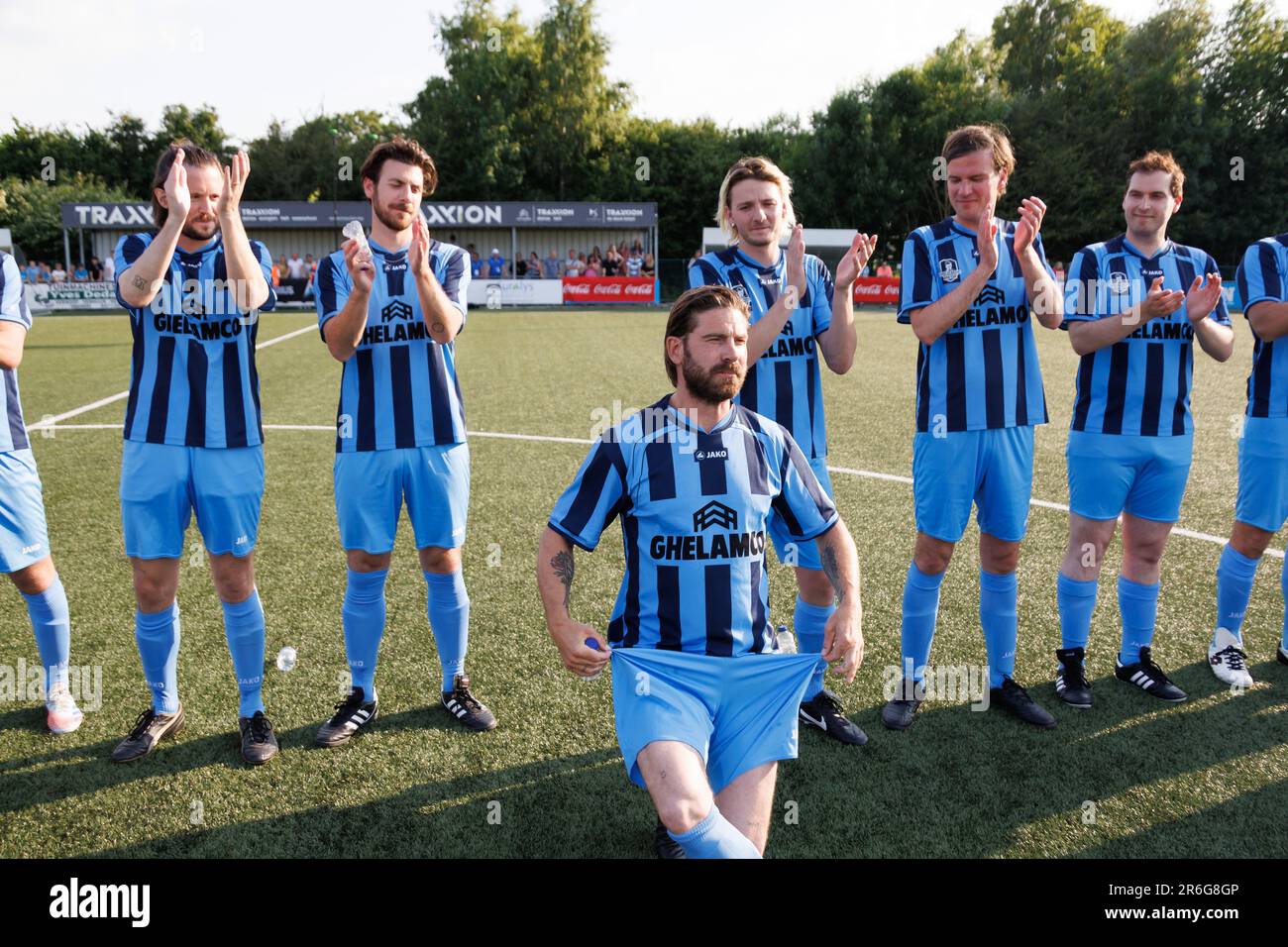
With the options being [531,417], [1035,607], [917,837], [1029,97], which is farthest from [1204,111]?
[917,837]

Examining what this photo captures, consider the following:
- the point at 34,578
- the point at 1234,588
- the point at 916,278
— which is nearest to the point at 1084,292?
the point at 916,278

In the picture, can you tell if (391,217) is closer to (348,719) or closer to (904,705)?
(348,719)

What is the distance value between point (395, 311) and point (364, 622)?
142 centimetres

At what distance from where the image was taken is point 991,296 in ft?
13.5

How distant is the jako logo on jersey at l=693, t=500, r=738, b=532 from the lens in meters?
2.86

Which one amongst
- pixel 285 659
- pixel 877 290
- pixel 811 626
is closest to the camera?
pixel 811 626

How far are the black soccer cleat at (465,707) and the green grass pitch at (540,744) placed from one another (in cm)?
7

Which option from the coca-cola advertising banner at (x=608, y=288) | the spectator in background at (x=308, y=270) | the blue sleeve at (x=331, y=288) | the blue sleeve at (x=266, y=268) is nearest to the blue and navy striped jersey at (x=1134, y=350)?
the blue sleeve at (x=331, y=288)

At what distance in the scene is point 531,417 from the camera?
11469mm

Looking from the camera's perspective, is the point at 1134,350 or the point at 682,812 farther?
the point at 1134,350

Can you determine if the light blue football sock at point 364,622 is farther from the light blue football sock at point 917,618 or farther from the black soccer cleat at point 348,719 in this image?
the light blue football sock at point 917,618

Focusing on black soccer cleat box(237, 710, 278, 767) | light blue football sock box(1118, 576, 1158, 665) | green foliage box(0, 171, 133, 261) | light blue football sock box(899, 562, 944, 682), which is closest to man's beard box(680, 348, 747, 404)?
light blue football sock box(899, 562, 944, 682)

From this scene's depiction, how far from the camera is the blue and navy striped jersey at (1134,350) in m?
4.38
